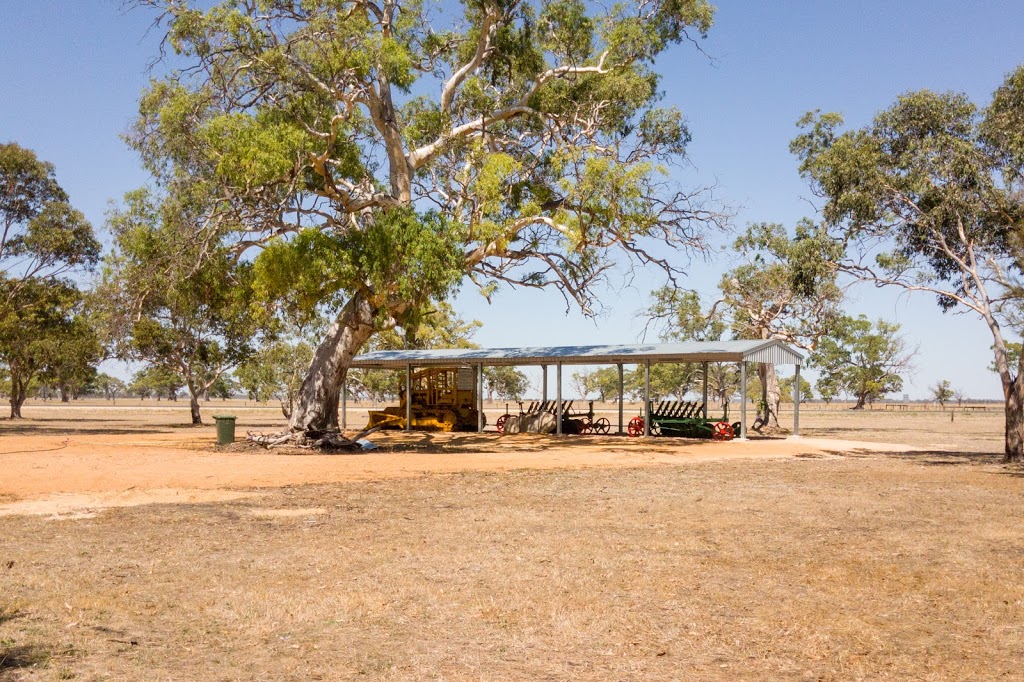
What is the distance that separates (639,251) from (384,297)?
293 inches

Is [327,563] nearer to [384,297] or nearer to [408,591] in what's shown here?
[408,591]

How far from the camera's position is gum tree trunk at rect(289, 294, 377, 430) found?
80.2 ft

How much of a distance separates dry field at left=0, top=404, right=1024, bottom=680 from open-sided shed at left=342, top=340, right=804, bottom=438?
1297 centimetres

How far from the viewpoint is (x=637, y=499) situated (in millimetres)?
13805

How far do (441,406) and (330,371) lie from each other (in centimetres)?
1066

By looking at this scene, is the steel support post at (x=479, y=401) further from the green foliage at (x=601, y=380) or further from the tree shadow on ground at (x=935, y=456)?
the green foliage at (x=601, y=380)

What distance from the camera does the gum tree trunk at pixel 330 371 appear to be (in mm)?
24453

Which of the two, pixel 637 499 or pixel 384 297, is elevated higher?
pixel 384 297

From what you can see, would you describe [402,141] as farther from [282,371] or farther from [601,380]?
[601,380]

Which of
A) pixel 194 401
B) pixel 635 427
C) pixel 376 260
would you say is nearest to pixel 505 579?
pixel 376 260

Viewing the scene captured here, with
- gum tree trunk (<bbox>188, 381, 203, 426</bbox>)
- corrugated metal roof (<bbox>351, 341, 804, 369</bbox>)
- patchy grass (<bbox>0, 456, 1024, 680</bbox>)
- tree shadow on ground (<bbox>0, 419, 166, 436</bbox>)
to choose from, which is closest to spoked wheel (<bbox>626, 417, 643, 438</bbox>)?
corrugated metal roof (<bbox>351, 341, 804, 369</bbox>)

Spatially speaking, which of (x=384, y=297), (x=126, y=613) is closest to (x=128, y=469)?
(x=384, y=297)

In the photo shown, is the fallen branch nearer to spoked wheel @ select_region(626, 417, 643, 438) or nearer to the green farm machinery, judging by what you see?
the green farm machinery

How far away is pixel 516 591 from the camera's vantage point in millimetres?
7543
